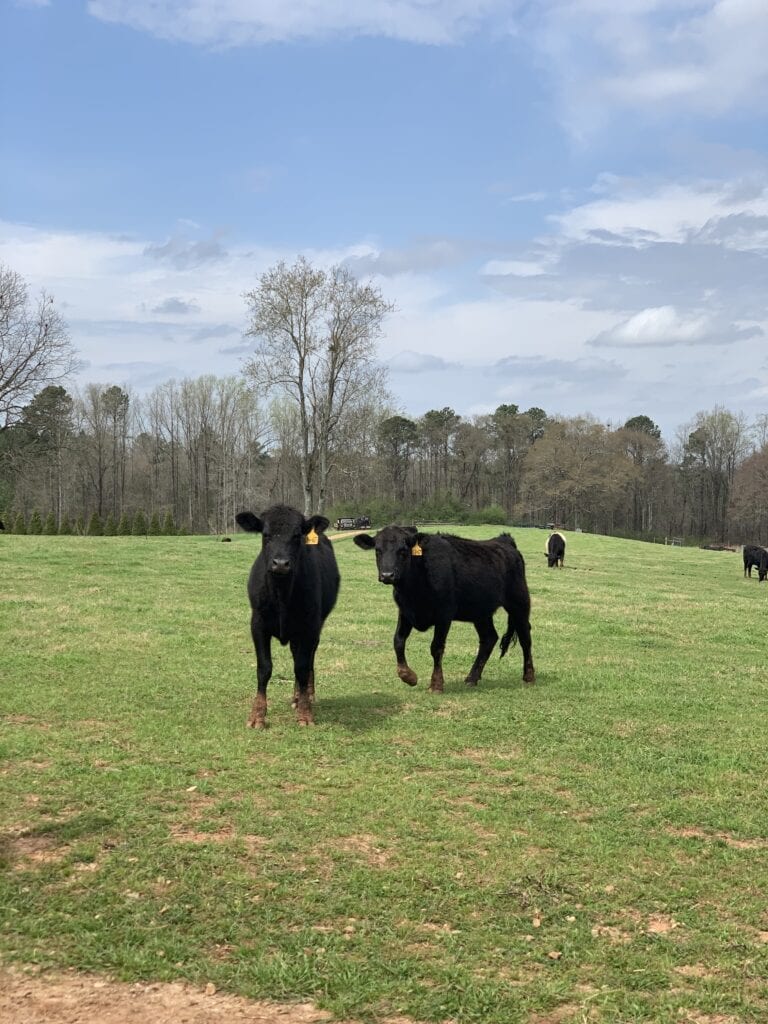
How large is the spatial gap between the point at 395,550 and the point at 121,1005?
672 centimetres

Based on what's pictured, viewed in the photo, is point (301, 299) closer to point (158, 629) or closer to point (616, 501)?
point (158, 629)

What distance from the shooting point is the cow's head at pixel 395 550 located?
32.0 feet

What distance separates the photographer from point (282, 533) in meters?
8.48

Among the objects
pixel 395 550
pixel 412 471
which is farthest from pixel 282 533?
pixel 412 471

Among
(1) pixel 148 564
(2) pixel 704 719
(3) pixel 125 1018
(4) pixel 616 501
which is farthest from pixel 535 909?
(4) pixel 616 501

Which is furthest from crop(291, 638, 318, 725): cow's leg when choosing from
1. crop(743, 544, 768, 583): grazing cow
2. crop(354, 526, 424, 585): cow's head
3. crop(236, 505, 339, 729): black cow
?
crop(743, 544, 768, 583): grazing cow

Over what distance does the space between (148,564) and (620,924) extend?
2101 centimetres

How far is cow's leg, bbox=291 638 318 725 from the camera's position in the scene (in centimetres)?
823

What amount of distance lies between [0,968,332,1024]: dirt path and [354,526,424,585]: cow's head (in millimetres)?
6176

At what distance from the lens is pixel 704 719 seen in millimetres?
9070

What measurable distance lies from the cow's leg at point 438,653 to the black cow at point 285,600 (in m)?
1.73

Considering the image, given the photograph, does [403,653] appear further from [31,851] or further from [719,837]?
[31,851]

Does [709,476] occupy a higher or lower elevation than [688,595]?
higher

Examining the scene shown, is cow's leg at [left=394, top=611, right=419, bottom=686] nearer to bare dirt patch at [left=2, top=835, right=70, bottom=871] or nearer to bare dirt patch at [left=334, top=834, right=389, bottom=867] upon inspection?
bare dirt patch at [left=334, top=834, right=389, bottom=867]
